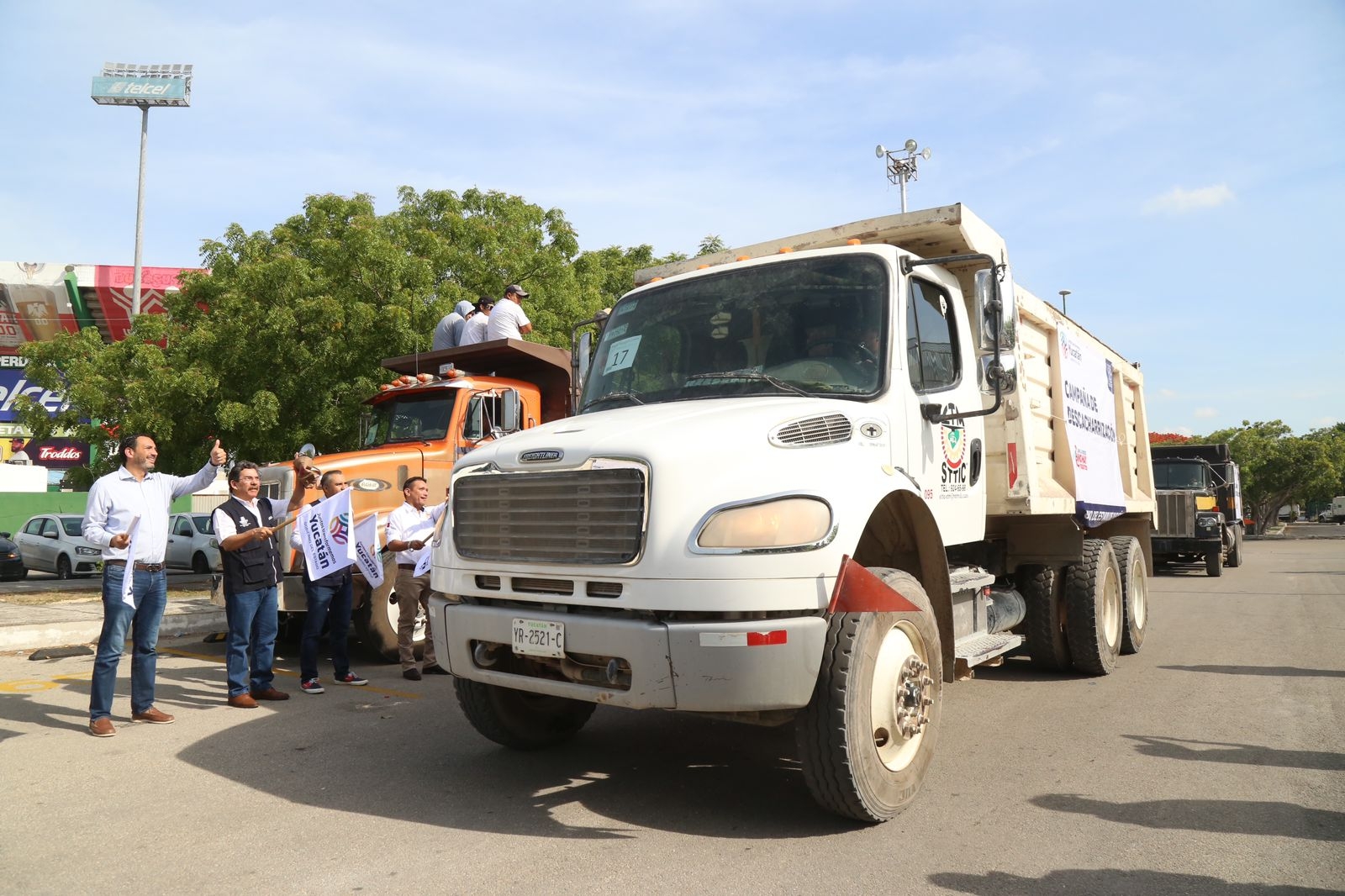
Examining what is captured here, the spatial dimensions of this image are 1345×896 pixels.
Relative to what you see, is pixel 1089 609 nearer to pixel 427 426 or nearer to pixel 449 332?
pixel 427 426

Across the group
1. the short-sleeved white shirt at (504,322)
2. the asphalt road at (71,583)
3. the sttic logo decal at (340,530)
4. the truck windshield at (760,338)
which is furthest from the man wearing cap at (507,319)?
the asphalt road at (71,583)

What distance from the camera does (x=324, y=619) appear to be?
833 cm

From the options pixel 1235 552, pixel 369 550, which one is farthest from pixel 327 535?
pixel 1235 552

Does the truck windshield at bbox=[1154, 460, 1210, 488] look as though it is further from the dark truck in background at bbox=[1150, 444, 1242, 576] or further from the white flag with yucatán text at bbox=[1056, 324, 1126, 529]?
the white flag with yucatán text at bbox=[1056, 324, 1126, 529]

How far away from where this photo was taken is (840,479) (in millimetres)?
4445

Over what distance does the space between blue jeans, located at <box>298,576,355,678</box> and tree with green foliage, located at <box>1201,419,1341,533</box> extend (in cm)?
5536

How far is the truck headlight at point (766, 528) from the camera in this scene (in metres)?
4.17

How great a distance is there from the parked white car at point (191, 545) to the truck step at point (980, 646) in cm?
2115

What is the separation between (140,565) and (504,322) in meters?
4.74

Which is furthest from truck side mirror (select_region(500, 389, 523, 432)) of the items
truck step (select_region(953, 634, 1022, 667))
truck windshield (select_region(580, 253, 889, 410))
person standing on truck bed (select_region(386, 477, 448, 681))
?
truck step (select_region(953, 634, 1022, 667))

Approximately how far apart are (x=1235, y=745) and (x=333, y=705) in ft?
20.3

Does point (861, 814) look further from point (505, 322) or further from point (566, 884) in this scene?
point (505, 322)

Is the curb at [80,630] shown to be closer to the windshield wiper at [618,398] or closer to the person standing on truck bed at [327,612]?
the person standing on truck bed at [327,612]

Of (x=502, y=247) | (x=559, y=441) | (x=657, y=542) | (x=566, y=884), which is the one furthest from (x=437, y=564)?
(x=502, y=247)
